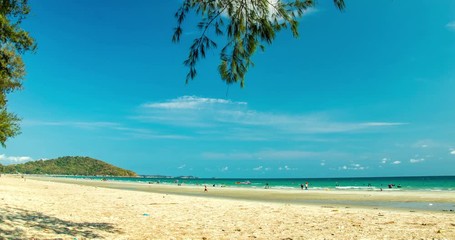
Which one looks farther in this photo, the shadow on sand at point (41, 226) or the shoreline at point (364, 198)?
the shoreline at point (364, 198)

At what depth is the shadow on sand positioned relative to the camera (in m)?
8.69

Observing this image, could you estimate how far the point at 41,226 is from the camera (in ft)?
31.7

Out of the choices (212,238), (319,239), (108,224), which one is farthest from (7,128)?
(319,239)

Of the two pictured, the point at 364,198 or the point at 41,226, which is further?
the point at 364,198

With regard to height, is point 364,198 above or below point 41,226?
below

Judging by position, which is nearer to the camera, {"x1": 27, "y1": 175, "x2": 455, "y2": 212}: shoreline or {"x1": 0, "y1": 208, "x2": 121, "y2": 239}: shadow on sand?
{"x1": 0, "y1": 208, "x2": 121, "y2": 239}: shadow on sand

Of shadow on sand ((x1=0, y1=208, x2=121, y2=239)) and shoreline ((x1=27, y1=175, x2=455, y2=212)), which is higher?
shadow on sand ((x1=0, y1=208, x2=121, y2=239))

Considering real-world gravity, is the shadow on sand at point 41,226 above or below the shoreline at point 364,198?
above

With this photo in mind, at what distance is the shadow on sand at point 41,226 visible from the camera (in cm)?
869

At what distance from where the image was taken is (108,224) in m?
10.9

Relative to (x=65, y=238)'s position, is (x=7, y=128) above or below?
above

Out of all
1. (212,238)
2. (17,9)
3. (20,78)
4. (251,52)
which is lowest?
(212,238)

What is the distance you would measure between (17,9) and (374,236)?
43.7 feet

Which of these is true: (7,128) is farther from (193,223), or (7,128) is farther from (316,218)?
(316,218)
